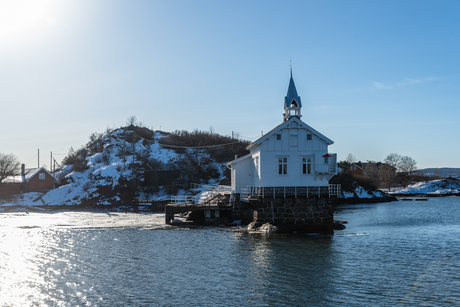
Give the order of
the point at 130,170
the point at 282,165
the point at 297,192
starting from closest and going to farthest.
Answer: the point at 297,192 < the point at 282,165 < the point at 130,170

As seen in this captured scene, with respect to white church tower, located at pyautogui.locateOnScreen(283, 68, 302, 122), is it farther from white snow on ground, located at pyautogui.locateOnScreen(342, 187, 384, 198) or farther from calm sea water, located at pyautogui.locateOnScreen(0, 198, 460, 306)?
white snow on ground, located at pyautogui.locateOnScreen(342, 187, 384, 198)

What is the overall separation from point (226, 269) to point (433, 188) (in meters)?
131

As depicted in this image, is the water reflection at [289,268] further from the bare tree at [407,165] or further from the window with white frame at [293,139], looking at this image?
the bare tree at [407,165]

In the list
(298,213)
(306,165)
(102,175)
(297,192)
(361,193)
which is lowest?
(361,193)

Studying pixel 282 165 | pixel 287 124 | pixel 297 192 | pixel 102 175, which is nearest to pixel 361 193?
pixel 102 175

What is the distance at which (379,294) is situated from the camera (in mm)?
18219

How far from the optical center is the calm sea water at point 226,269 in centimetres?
1777

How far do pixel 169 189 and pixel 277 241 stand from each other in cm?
5321

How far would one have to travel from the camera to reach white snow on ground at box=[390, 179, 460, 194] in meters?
131

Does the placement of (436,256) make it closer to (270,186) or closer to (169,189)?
(270,186)

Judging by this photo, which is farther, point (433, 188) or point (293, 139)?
point (433, 188)

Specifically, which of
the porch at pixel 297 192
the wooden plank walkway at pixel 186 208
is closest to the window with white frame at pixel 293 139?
the porch at pixel 297 192

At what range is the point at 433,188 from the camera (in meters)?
134

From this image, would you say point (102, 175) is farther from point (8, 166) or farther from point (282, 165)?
point (282, 165)
